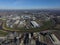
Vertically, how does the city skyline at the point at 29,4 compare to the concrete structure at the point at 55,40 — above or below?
above

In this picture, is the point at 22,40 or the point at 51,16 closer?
the point at 22,40

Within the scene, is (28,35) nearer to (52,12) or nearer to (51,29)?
(51,29)

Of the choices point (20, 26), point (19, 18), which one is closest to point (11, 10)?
point (19, 18)

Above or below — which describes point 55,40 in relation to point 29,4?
below

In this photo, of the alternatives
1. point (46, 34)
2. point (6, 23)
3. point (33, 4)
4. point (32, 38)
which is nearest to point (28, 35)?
point (32, 38)

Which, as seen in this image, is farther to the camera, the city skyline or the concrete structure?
the city skyline

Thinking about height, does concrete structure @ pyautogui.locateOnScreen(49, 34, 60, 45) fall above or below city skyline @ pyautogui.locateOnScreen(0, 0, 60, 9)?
below

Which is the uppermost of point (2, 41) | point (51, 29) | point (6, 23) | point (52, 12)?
Result: point (52, 12)

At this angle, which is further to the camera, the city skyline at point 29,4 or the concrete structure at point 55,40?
the city skyline at point 29,4

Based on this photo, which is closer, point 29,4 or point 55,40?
point 55,40

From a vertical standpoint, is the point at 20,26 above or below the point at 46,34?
above
